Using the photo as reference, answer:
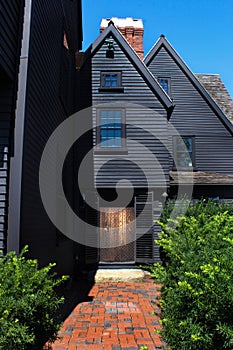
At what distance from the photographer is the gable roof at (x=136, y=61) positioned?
11016 mm

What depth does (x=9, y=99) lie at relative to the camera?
16.2 feet

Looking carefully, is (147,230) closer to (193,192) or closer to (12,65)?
(193,192)

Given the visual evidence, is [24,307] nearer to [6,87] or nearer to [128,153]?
[6,87]

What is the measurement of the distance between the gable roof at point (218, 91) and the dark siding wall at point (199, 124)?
154 centimetres

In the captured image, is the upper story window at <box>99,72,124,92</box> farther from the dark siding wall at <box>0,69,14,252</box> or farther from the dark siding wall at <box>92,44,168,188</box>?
the dark siding wall at <box>0,69,14,252</box>

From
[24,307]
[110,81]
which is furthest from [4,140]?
[110,81]

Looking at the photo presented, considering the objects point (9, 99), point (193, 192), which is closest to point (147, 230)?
point (193, 192)

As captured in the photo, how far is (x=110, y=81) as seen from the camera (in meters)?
11.4

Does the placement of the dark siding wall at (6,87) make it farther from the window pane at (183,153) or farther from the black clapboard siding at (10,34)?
the window pane at (183,153)

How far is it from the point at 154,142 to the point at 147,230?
3.10m

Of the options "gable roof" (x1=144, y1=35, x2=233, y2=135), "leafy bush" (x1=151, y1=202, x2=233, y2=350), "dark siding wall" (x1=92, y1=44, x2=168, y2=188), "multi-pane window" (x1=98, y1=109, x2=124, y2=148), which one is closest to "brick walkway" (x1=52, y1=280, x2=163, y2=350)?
"leafy bush" (x1=151, y1=202, x2=233, y2=350)

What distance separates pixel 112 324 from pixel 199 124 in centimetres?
960

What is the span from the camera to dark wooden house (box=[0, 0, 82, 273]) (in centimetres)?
473

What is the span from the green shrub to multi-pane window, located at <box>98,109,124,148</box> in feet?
25.1
